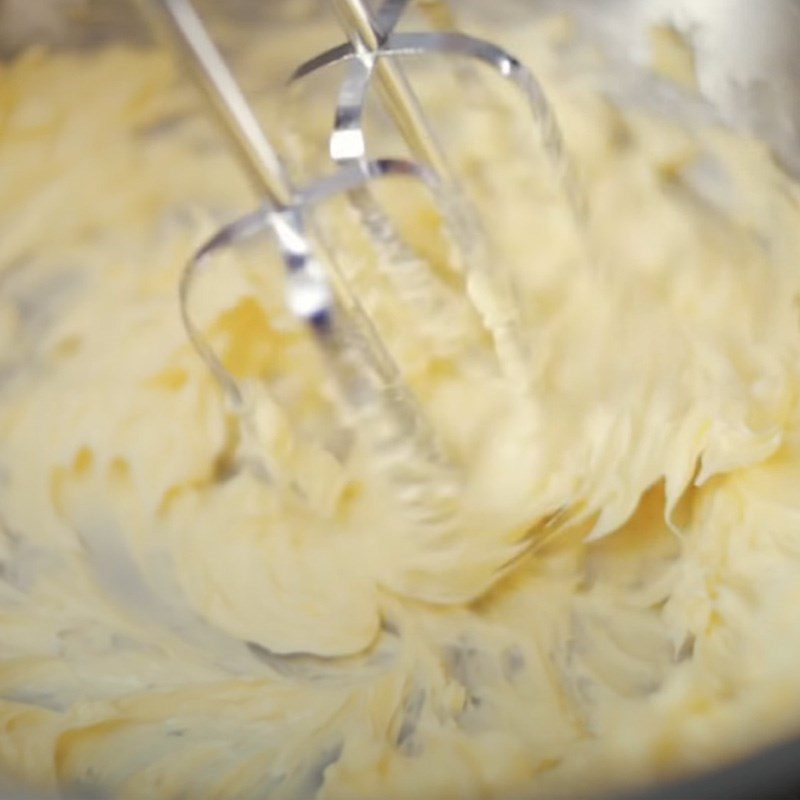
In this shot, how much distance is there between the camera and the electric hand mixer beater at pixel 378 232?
21.1 inches

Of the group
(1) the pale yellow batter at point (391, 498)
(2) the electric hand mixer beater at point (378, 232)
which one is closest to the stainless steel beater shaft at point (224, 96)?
(2) the electric hand mixer beater at point (378, 232)

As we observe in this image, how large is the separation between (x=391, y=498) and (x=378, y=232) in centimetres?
16

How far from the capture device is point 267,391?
0.69 m

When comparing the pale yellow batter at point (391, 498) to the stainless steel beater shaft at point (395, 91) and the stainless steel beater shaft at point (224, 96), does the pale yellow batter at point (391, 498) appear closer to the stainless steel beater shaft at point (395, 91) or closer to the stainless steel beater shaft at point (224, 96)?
the stainless steel beater shaft at point (395, 91)

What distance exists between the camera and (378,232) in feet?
2.23

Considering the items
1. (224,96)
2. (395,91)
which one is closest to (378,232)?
(395,91)

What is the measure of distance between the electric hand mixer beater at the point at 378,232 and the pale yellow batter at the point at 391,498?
14 millimetres

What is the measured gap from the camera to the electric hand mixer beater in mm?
536

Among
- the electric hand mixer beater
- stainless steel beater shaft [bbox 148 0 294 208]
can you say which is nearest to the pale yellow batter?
the electric hand mixer beater

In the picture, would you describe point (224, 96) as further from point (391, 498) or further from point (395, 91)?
point (391, 498)

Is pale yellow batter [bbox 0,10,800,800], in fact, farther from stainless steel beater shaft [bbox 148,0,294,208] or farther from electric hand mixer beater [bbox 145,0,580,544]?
stainless steel beater shaft [bbox 148,0,294,208]

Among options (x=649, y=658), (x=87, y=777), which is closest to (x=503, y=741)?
(x=649, y=658)

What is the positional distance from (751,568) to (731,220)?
0.22 m

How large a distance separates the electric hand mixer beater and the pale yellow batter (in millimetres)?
14
